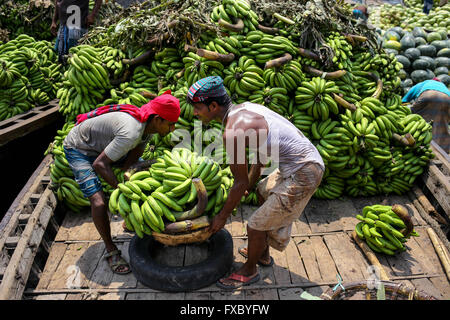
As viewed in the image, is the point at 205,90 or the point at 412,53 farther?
the point at 412,53

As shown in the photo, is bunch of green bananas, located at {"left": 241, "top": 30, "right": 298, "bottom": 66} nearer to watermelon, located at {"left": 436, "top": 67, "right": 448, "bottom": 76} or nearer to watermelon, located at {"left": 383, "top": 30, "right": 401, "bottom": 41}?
watermelon, located at {"left": 383, "top": 30, "right": 401, "bottom": 41}

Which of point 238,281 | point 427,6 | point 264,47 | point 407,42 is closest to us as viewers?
point 238,281

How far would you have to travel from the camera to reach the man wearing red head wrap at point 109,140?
3441 mm

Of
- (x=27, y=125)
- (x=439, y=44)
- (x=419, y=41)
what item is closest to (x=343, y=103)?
(x=27, y=125)

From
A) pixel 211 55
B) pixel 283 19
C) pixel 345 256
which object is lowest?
pixel 345 256

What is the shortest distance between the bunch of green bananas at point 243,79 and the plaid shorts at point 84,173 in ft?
6.79

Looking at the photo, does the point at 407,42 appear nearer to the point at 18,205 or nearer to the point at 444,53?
the point at 444,53

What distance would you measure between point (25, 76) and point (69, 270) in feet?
13.2

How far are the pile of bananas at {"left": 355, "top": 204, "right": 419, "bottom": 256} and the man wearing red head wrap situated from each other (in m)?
2.48

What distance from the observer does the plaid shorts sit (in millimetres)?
3658

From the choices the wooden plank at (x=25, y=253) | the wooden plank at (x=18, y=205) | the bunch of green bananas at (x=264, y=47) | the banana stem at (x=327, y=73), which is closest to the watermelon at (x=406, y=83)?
the banana stem at (x=327, y=73)

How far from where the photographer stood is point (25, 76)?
6250 mm
